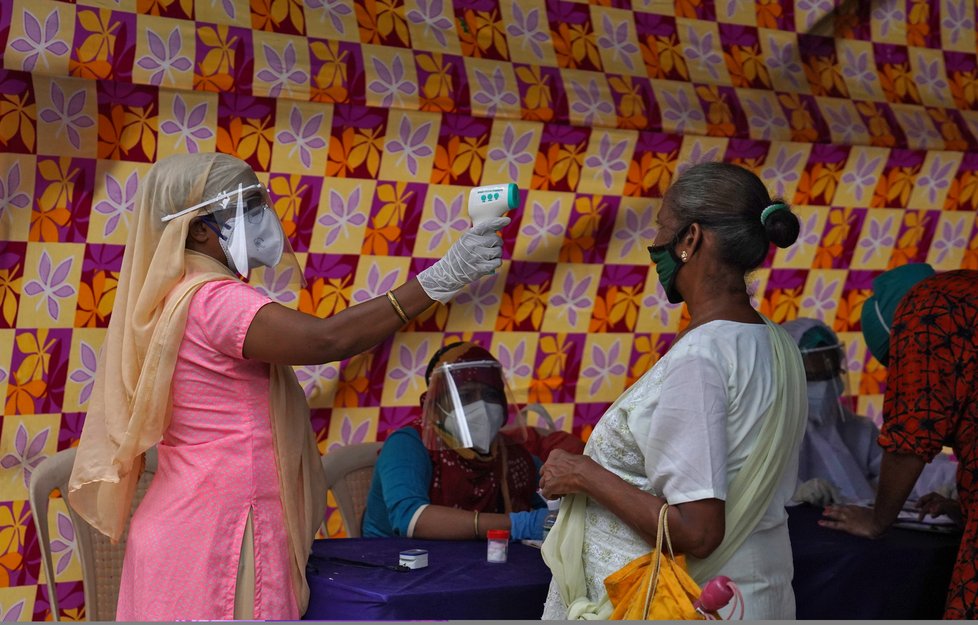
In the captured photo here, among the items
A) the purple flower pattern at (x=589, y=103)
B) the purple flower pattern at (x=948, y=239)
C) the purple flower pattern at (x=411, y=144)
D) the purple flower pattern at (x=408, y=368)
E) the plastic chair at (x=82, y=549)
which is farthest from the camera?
the purple flower pattern at (x=948, y=239)

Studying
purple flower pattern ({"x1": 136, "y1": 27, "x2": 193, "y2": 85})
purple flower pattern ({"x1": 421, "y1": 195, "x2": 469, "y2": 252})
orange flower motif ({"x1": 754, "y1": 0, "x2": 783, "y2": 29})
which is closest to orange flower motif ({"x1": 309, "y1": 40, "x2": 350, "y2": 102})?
purple flower pattern ({"x1": 136, "y1": 27, "x2": 193, "y2": 85})

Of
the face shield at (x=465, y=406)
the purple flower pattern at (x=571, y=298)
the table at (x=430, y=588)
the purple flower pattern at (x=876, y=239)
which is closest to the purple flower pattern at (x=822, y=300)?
the purple flower pattern at (x=876, y=239)

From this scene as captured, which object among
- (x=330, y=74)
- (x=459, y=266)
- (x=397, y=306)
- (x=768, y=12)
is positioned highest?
(x=768, y=12)

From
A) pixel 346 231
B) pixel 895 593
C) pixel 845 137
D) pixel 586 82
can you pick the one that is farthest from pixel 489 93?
pixel 895 593

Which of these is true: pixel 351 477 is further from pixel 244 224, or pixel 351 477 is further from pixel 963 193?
pixel 963 193

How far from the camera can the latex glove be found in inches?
140

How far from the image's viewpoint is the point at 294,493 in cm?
239

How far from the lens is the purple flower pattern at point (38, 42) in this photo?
2.85 metres

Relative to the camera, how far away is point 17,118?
2.97m

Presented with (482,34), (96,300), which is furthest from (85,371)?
(482,34)

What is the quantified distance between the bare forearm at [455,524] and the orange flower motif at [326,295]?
0.84 meters

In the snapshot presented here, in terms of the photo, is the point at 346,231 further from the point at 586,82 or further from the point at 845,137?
the point at 845,137

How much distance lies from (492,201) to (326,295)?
136 centimetres

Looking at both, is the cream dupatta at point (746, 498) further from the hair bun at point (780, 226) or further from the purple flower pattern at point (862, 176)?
the purple flower pattern at point (862, 176)
